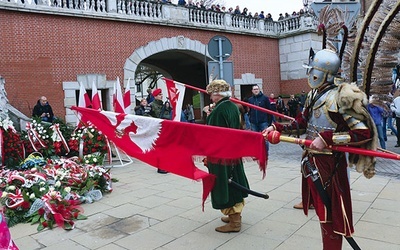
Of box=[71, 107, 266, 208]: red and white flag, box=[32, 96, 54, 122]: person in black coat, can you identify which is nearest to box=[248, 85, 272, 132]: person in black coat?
box=[71, 107, 266, 208]: red and white flag

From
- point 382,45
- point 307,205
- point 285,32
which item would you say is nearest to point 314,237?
point 307,205

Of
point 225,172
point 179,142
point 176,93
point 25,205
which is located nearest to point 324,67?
point 179,142

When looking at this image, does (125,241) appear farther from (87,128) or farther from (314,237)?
(87,128)

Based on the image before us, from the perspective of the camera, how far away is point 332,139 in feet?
8.50

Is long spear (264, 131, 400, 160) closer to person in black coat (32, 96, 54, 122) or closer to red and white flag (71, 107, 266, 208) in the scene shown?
red and white flag (71, 107, 266, 208)

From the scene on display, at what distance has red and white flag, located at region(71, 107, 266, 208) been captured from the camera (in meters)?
2.97

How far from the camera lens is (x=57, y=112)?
39.9 ft

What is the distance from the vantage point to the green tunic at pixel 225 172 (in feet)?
12.9

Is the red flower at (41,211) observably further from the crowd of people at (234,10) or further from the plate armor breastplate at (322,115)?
the crowd of people at (234,10)

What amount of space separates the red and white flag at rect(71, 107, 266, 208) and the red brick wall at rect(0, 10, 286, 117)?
27.1 ft

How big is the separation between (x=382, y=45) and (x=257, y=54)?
52.6 feet

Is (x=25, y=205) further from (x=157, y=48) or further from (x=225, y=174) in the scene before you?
(x=157, y=48)

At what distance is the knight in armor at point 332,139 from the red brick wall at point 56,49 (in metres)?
10.7

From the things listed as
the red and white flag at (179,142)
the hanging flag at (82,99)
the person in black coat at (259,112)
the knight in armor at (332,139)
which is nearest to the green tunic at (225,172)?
the red and white flag at (179,142)
